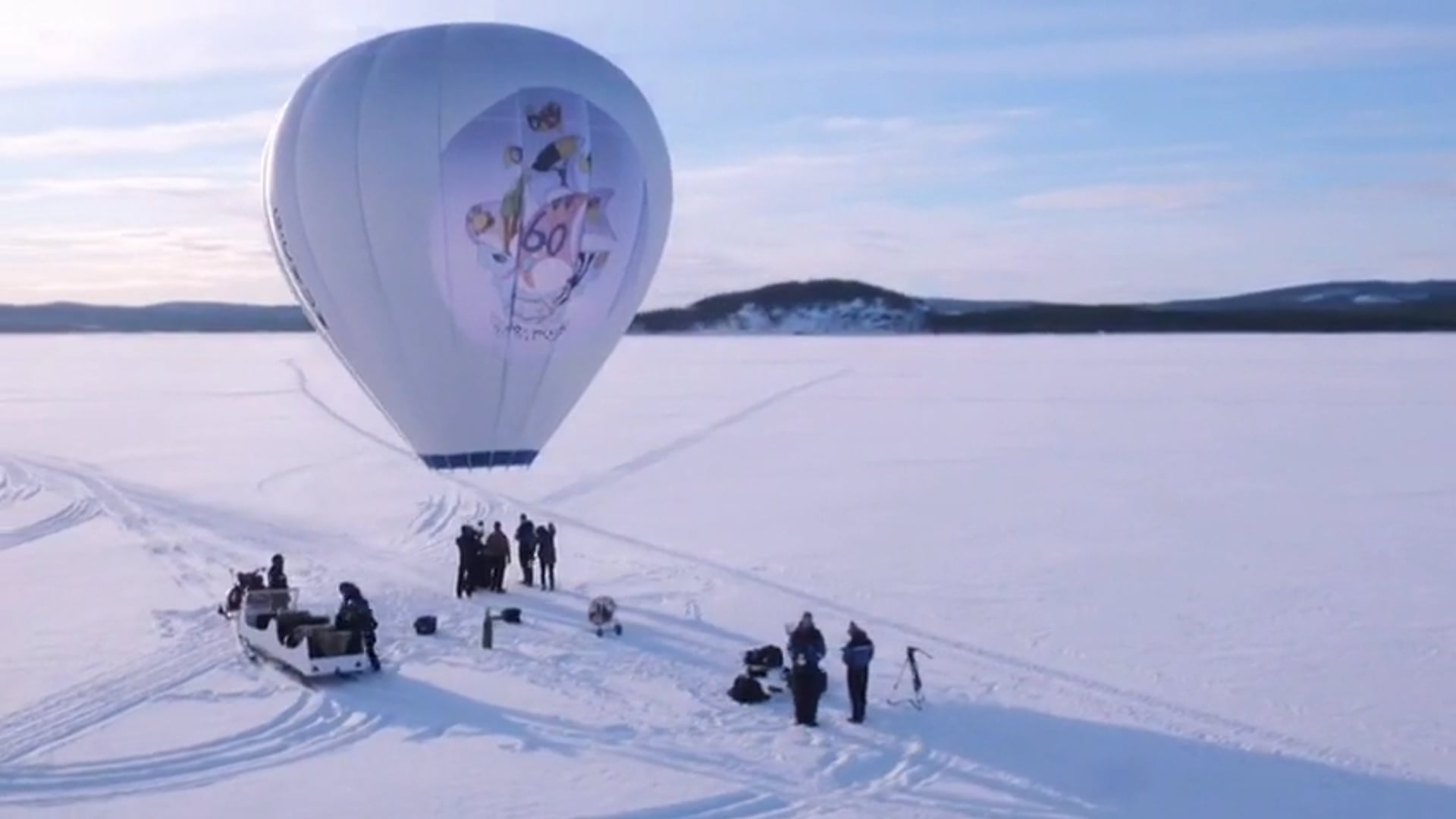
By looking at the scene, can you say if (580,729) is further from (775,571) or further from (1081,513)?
(1081,513)

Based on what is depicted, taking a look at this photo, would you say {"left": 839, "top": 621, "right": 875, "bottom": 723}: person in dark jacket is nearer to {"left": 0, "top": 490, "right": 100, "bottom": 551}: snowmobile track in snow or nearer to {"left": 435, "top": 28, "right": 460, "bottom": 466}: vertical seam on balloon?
{"left": 435, "top": 28, "right": 460, "bottom": 466}: vertical seam on balloon

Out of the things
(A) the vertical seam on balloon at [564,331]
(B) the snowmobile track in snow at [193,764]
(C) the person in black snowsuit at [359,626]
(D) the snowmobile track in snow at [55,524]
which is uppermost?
(A) the vertical seam on balloon at [564,331]

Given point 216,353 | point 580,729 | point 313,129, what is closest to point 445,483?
point 313,129

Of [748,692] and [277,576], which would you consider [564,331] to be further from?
[748,692]

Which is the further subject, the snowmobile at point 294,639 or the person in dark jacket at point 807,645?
the snowmobile at point 294,639

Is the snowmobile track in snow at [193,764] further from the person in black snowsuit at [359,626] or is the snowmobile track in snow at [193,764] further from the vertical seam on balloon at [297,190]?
the vertical seam on balloon at [297,190]

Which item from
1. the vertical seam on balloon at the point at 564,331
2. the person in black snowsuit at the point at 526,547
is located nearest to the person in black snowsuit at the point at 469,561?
the person in black snowsuit at the point at 526,547

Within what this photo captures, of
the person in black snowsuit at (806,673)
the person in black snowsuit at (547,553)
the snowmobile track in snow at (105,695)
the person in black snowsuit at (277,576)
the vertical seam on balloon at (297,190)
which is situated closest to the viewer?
the snowmobile track in snow at (105,695)
